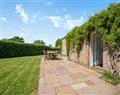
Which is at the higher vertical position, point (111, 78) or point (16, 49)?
point (16, 49)

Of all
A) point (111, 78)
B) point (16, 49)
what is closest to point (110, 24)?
point (111, 78)

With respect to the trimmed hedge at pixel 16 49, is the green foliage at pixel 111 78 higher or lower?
lower

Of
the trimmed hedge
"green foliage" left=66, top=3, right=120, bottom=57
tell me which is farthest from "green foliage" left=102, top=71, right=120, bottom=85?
the trimmed hedge

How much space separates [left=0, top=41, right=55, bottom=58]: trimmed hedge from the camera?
21.6 metres

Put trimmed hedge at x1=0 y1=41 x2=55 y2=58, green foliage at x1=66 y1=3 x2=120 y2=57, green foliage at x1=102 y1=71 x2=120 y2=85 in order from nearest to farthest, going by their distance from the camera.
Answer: green foliage at x1=102 y1=71 x2=120 y2=85
green foliage at x1=66 y1=3 x2=120 y2=57
trimmed hedge at x1=0 y1=41 x2=55 y2=58

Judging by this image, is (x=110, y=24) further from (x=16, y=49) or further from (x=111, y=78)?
(x=16, y=49)

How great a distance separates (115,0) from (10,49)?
58.7 feet

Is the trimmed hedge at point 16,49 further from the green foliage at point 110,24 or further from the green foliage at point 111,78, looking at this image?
the green foliage at point 111,78

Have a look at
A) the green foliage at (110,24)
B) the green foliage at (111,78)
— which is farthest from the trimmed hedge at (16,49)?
the green foliage at (111,78)

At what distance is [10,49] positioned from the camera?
74.8 ft

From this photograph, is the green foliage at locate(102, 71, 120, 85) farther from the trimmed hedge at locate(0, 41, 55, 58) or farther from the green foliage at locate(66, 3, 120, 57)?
the trimmed hedge at locate(0, 41, 55, 58)

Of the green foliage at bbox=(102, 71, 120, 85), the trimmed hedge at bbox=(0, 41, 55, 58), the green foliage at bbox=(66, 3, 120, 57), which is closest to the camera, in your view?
the green foliage at bbox=(102, 71, 120, 85)

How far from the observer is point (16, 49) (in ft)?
79.5

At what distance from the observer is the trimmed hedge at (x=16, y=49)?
70.7ft
